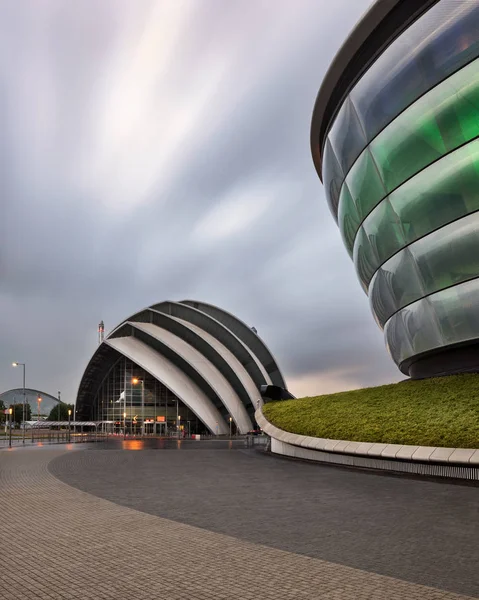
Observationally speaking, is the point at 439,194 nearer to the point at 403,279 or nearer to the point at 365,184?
the point at 403,279

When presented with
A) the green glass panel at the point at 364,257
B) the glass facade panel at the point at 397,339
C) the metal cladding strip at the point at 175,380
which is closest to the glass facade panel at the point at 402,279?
the glass facade panel at the point at 397,339

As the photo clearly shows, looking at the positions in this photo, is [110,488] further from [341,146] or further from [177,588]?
[341,146]

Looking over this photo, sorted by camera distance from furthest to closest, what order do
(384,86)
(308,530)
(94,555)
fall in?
(384,86), (308,530), (94,555)

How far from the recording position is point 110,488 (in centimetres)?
1382

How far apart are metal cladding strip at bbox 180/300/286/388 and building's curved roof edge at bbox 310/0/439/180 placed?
46.2 m

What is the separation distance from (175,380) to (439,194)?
46165 mm

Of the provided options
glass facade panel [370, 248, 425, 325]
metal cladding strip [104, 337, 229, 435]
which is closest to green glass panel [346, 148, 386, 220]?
glass facade panel [370, 248, 425, 325]

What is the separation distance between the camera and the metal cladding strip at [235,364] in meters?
60.8

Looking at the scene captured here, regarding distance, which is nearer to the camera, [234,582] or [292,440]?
[234,582]

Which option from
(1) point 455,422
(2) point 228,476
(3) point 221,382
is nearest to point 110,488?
(2) point 228,476

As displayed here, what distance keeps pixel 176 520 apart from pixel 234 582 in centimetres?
385

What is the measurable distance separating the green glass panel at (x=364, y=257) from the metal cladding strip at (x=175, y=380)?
3649cm

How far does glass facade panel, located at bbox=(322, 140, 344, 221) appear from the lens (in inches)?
996

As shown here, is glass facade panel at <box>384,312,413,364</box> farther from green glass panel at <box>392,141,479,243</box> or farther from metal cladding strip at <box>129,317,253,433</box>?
metal cladding strip at <box>129,317,253,433</box>
